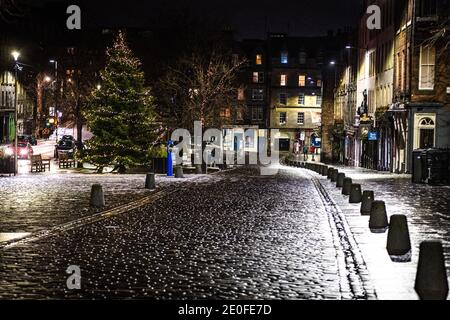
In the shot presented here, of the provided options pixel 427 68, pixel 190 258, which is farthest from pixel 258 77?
pixel 190 258

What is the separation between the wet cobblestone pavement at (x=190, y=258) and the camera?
10633 mm

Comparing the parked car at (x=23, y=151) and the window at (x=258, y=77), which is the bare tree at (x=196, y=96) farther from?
the window at (x=258, y=77)

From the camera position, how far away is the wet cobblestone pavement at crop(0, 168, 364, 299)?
34.9 feet

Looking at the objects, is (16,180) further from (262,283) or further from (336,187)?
(262,283)

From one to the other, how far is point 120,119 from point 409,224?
28.2 meters

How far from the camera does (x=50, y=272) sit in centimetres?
1185

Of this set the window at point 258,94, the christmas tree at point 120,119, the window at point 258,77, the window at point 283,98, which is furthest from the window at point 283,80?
the christmas tree at point 120,119

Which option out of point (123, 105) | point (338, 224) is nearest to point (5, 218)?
point (338, 224)

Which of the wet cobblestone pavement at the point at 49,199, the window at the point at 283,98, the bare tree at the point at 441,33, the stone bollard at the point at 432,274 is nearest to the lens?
the stone bollard at the point at 432,274

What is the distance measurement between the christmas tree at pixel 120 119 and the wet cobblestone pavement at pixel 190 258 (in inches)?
920

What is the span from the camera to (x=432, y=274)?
10.2 m

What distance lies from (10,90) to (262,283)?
8164cm

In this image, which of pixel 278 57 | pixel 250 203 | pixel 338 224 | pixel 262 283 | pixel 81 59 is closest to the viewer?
pixel 262 283

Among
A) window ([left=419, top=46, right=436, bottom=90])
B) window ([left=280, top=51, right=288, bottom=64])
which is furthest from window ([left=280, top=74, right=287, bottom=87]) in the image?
window ([left=419, top=46, right=436, bottom=90])
